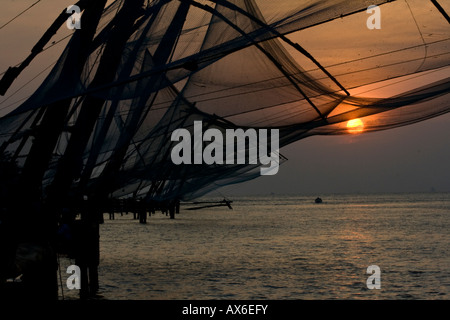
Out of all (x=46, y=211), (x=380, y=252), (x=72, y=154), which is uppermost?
(x=72, y=154)

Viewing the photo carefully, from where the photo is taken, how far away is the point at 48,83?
8906mm

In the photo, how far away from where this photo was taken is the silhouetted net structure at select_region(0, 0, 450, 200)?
7.73 meters

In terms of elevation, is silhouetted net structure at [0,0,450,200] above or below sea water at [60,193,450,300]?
above

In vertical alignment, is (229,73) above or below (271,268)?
above

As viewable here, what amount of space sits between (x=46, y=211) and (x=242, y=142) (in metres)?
3.40

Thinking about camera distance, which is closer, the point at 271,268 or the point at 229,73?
the point at 229,73

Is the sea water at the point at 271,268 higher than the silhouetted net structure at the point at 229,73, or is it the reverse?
the silhouetted net structure at the point at 229,73

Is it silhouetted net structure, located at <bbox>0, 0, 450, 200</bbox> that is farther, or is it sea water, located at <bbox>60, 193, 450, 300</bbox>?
sea water, located at <bbox>60, 193, 450, 300</bbox>

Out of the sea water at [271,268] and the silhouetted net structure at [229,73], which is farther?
the sea water at [271,268]

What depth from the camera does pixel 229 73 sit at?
31.3ft

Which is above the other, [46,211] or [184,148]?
[184,148]

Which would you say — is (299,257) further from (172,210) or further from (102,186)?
(172,210)

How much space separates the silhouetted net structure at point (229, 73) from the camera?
305 inches
